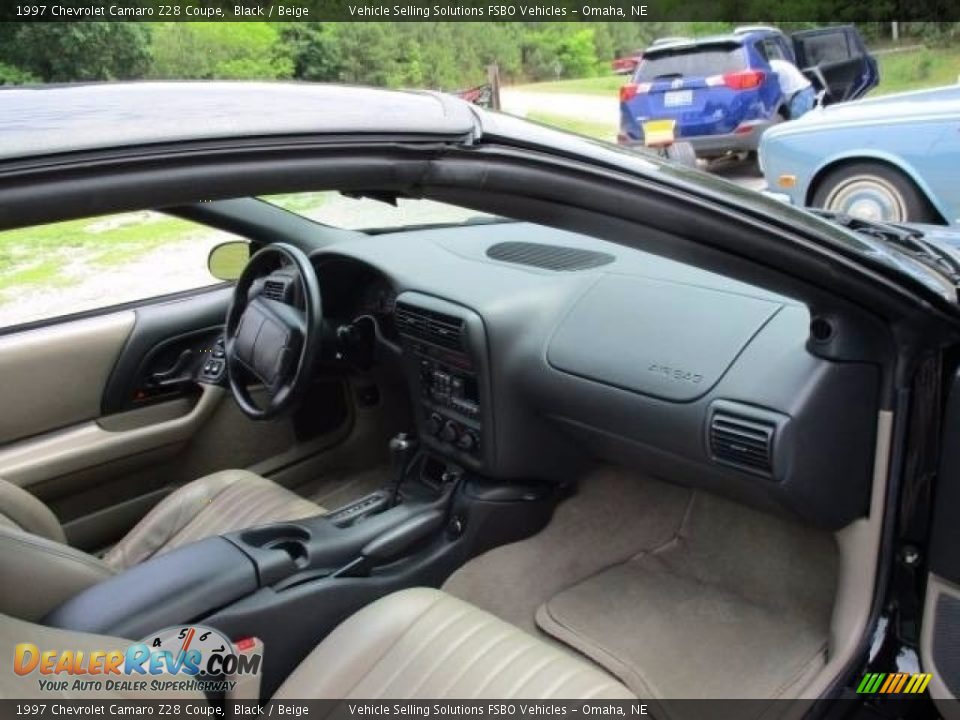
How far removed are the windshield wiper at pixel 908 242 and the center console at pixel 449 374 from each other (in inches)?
37.7

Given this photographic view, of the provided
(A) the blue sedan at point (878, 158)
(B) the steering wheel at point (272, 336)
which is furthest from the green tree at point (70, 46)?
(A) the blue sedan at point (878, 158)

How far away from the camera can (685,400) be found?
6.59 feet

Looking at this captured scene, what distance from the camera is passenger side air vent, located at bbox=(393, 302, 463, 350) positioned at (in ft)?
7.86

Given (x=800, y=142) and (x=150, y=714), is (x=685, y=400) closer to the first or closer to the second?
(x=150, y=714)

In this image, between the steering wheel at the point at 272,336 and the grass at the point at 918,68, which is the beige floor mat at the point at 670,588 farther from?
the grass at the point at 918,68

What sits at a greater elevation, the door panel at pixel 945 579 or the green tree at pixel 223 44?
the green tree at pixel 223 44

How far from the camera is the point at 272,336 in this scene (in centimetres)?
254

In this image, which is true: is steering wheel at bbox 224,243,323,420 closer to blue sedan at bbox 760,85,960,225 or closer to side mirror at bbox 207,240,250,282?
side mirror at bbox 207,240,250,282

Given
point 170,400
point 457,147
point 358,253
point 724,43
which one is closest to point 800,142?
point 724,43

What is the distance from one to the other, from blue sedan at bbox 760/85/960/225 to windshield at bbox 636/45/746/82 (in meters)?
2.56

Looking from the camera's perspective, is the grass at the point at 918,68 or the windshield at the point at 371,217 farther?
the grass at the point at 918,68

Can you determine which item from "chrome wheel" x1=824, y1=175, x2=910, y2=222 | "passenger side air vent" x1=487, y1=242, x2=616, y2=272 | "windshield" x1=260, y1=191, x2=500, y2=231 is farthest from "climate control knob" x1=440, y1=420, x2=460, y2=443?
"chrome wheel" x1=824, y1=175, x2=910, y2=222

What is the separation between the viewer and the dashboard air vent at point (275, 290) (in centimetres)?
257

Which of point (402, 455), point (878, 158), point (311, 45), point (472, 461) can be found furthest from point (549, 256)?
point (878, 158)
